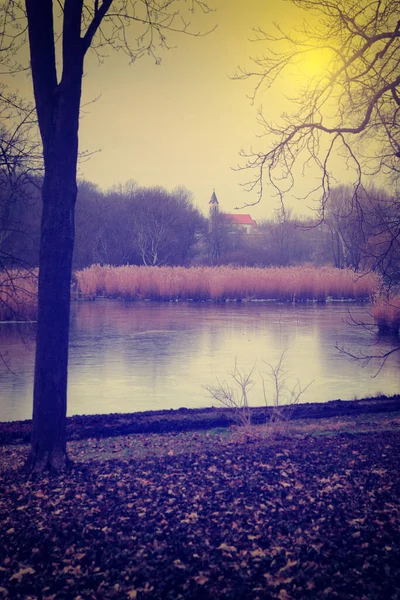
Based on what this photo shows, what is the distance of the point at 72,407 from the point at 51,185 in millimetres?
5344

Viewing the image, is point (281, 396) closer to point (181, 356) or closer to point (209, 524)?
point (181, 356)

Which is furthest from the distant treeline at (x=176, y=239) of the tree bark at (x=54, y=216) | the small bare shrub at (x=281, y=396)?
the tree bark at (x=54, y=216)

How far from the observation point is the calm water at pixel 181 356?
9.91 metres

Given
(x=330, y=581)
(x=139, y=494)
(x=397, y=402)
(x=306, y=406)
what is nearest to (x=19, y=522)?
(x=139, y=494)

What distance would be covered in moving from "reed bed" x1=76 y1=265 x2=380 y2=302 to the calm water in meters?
4.29

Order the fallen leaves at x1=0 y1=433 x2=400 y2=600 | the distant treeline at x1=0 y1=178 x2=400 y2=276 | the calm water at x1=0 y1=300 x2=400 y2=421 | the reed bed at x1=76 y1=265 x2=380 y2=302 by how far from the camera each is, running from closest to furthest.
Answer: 1. the fallen leaves at x1=0 y1=433 x2=400 y2=600
2. the calm water at x1=0 y1=300 x2=400 y2=421
3. the reed bed at x1=76 y1=265 x2=380 y2=302
4. the distant treeline at x1=0 y1=178 x2=400 y2=276

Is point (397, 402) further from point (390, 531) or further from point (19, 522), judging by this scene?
point (19, 522)

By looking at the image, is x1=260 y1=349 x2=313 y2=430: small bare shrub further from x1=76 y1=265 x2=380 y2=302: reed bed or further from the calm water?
x1=76 y1=265 x2=380 y2=302: reed bed

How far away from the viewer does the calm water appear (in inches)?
390

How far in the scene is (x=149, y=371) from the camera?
39.6 feet

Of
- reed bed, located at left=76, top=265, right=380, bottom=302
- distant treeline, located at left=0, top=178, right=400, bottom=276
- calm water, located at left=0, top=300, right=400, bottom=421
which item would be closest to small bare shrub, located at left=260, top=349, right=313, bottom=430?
calm water, located at left=0, top=300, right=400, bottom=421

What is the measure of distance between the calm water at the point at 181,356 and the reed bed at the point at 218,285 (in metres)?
4.29

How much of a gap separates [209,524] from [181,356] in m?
10.2

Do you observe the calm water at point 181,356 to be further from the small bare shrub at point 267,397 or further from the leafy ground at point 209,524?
the leafy ground at point 209,524
